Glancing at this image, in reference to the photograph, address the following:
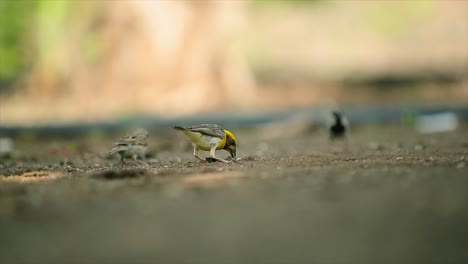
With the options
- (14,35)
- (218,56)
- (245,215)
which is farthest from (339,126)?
(14,35)

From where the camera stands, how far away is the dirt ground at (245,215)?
5.00 metres

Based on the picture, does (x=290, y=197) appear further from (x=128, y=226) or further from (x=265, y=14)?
(x=265, y=14)

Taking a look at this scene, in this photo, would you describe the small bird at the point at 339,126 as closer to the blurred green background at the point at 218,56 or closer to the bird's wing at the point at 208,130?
the bird's wing at the point at 208,130

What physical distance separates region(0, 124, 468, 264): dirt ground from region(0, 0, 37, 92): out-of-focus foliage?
21496mm

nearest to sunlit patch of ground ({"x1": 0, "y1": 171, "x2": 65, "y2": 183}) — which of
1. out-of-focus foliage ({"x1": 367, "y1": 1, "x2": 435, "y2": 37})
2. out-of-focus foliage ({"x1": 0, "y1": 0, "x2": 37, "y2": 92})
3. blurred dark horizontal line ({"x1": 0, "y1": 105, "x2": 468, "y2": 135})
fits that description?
blurred dark horizontal line ({"x1": 0, "y1": 105, "x2": 468, "y2": 135})

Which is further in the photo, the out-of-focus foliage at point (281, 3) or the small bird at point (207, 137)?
the out-of-focus foliage at point (281, 3)

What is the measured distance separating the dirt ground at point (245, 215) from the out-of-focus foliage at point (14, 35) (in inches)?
846

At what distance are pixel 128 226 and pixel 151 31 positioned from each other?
19717 millimetres

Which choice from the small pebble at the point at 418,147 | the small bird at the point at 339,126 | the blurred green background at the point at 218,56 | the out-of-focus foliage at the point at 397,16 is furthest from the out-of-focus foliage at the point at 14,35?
the small pebble at the point at 418,147

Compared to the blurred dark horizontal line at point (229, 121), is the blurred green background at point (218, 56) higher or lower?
higher

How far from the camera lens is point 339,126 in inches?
443

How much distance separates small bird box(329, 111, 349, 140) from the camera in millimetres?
11133

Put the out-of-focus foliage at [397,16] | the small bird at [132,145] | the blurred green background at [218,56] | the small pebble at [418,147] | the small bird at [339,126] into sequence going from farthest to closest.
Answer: the out-of-focus foliage at [397,16], the blurred green background at [218,56], the small bird at [339,126], the small pebble at [418,147], the small bird at [132,145]

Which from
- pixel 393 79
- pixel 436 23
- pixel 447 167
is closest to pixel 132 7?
pixel 393 79
